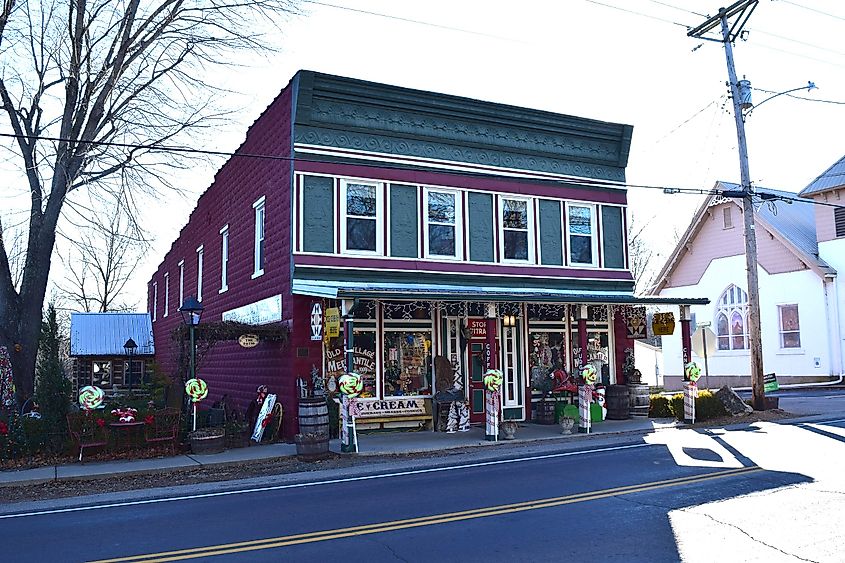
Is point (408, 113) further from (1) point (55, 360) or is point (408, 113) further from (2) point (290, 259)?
(1) point (55, 360)

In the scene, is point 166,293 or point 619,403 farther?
point 166,293

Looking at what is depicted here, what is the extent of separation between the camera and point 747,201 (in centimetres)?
2058

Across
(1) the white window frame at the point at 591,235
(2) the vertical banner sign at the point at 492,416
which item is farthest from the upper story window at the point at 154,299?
(2) the vertical banner sign at the point at 492,416

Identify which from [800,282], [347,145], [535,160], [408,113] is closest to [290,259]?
[347,145]

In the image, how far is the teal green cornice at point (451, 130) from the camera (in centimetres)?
1775

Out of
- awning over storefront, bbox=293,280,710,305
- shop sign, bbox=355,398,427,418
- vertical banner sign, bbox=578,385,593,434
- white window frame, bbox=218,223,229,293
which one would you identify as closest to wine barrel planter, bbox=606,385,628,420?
awning over storefront, bbox=293,280,710,305

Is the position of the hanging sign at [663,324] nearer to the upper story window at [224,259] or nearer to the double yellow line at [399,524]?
the double yellow line at [399,524]

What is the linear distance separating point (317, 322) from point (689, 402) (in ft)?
31.3

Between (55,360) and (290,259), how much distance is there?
5.36 m

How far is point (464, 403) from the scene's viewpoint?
18.0 m

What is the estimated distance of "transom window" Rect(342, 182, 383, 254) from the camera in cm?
1800

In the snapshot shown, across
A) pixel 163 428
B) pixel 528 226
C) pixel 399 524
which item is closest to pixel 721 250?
pixel 528 226

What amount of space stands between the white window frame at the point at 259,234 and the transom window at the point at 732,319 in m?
23.5

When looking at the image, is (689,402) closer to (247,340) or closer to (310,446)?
(310,446)
